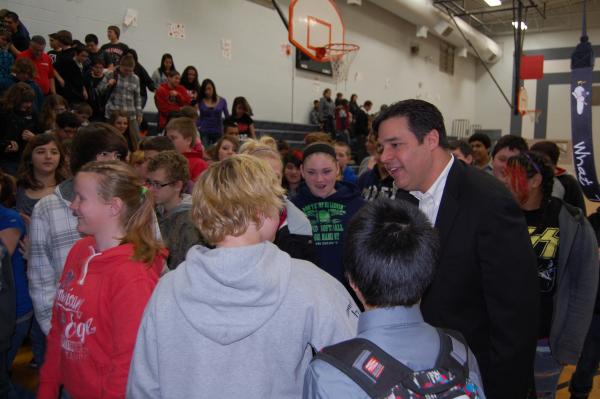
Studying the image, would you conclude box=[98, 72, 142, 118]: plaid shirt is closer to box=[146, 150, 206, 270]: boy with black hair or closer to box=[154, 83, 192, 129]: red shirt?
box=[154, 83, 192, 129]: red shirt

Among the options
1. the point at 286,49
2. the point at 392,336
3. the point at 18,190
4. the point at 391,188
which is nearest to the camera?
the point at 392,336

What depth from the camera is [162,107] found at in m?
7.98

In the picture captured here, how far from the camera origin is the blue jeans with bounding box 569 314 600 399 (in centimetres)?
295

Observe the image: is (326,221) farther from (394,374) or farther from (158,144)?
(394,374)

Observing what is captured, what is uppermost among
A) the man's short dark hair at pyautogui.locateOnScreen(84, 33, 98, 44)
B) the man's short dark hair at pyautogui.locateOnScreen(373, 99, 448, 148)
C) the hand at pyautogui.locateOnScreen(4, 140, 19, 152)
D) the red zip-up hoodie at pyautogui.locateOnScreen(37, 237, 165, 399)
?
the man's short dark hair at pyautogui.locateOnScreen(84, 33, 98, 44)

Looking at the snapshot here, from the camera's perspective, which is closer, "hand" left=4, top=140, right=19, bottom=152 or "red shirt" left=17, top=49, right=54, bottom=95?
"hand" left=4, top=140, right=19, bottom=152

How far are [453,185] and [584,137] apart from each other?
236 cm

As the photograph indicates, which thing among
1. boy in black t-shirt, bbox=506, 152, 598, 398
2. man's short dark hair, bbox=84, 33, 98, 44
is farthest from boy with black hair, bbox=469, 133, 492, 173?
man's short dark hair, bbox=84, 33, 98, 44

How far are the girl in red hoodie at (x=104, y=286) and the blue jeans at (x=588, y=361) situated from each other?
2770mm

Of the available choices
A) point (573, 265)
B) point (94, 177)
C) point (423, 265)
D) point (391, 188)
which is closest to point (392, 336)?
point (423, 265)

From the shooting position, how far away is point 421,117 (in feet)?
5.90

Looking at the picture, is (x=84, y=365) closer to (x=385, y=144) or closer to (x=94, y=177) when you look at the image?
(x=94, y=177)

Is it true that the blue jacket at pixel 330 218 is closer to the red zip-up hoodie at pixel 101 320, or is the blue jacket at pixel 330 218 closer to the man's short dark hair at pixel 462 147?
the red zip-up hoodie at pixel 101 320

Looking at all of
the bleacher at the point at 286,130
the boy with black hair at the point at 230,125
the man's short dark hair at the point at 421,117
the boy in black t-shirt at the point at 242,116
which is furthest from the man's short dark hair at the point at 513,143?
the bleacher at the point at 286,130
